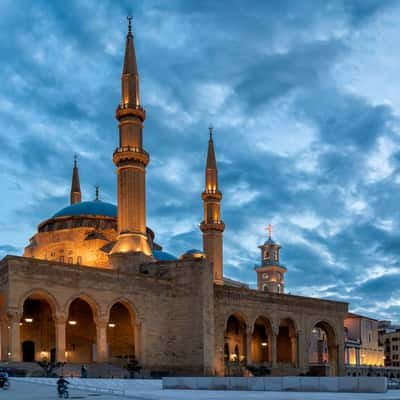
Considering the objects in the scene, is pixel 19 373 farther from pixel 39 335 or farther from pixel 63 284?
pixel 39 335

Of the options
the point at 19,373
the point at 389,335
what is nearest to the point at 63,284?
the point at 19,373

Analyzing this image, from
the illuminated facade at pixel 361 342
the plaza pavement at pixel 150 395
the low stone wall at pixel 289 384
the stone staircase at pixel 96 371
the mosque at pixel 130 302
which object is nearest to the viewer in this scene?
the plaza pavement at pixel 150 395

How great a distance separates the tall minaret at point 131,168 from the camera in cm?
3922

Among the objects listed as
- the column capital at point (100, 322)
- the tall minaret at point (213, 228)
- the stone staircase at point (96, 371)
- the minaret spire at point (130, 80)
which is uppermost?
the minaret spire at point (130, 80)

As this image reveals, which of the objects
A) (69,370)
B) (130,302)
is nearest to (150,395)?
(69,370)

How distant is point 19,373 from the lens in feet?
94.1

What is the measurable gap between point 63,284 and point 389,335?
66.1 m

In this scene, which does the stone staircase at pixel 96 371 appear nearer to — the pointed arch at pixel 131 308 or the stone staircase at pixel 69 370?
the stone staircase at pixel 69 370

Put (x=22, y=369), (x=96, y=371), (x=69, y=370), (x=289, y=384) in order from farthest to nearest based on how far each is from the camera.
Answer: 1. (x=96, y=371)
2. (x=69, y=370)
3. (x=22, y=369)
4. (x=289, y=384)

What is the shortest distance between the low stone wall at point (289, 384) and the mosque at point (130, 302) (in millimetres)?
10057

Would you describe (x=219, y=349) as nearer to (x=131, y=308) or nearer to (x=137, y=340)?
(x=137, y=340)

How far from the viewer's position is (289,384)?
71.5ft

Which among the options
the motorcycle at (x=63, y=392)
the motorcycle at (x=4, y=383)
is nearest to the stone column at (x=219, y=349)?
the motorcycle at (x=4, y=383)

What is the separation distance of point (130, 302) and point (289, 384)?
50.4 ft
